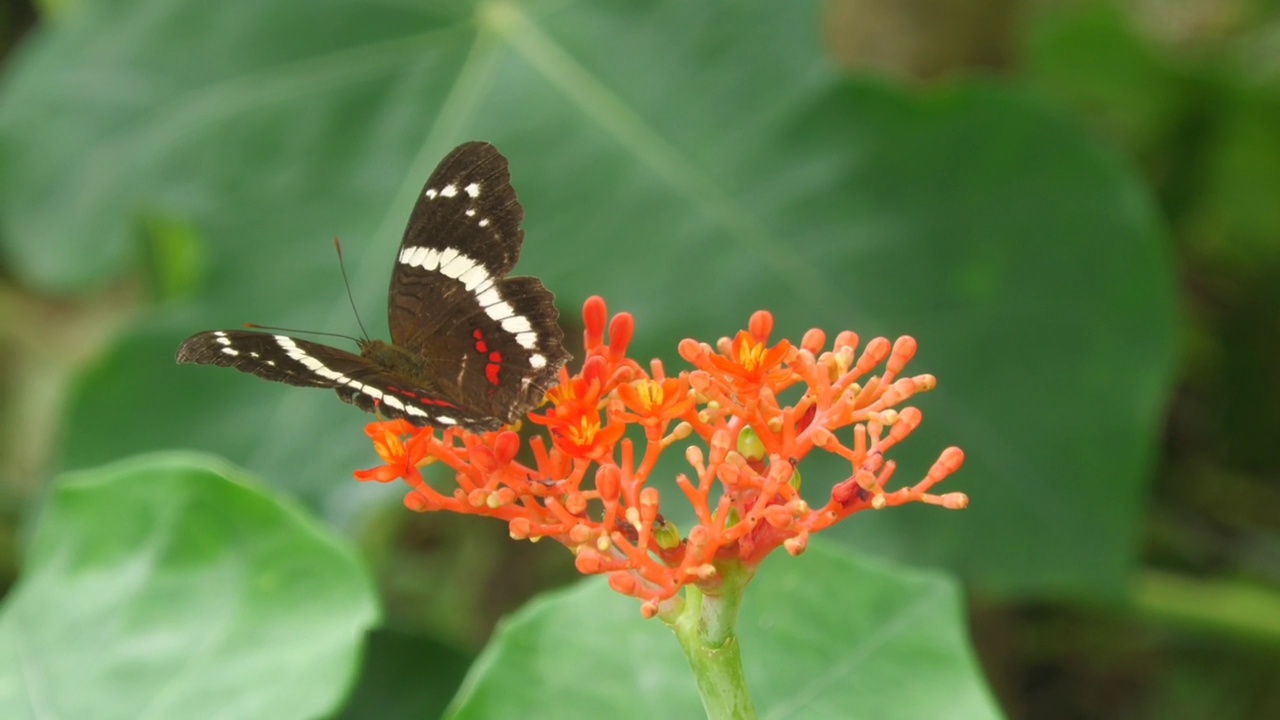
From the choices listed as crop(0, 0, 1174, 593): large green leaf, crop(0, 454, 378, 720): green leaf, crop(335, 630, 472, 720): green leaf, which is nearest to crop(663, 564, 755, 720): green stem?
crop(0, 454, 378, 720): green leaf

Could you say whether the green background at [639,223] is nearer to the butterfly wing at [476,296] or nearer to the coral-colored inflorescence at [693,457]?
the butterfly wing at [476,296]

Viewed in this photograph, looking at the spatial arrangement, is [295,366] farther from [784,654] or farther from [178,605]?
[784,654]

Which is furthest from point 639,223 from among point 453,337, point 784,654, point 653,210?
point 784,654

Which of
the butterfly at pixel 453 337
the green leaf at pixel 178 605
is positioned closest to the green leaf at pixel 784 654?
the green leaf at pixel 178 605

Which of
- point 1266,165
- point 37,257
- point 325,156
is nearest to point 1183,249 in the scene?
point 1266,165

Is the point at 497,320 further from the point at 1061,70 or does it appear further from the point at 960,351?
the point at 1061,70

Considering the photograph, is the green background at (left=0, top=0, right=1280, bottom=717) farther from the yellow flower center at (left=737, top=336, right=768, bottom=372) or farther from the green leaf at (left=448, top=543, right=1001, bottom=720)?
the yellow flower center at (left=737, top=336, right=768, bottom=372)

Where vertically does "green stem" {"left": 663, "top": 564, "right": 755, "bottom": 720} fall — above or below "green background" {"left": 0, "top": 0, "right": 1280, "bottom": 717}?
below
